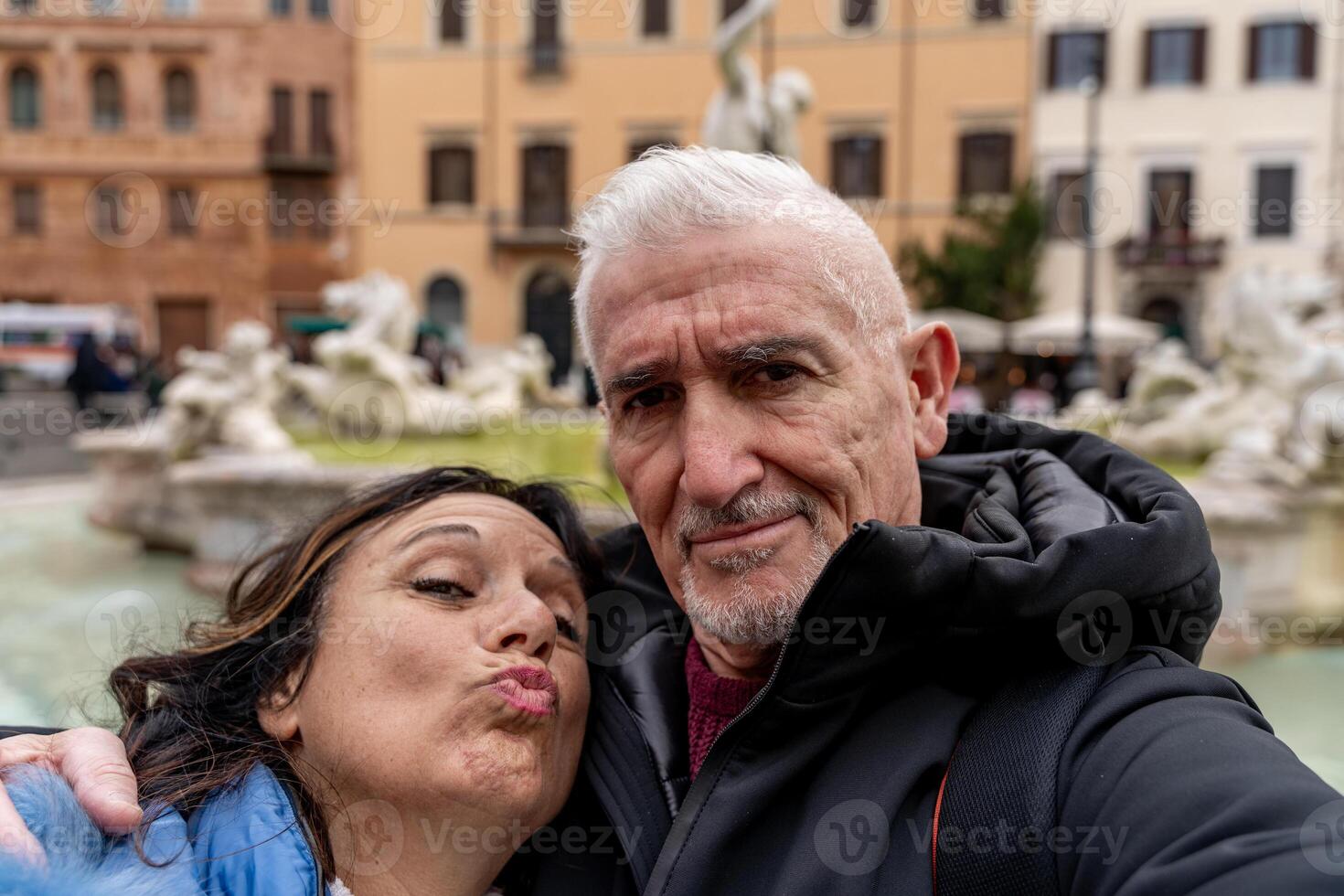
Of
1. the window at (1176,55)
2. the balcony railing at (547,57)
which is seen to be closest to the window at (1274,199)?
the window at (1176,55)

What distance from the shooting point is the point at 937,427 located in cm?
182

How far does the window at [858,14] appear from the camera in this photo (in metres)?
26.4

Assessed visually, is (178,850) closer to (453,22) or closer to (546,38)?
(546,38)

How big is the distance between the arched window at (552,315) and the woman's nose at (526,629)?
25.5m

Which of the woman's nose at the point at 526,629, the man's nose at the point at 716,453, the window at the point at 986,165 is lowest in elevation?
the woman's nose at the point at 526,629

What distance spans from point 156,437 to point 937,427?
8.38 meters

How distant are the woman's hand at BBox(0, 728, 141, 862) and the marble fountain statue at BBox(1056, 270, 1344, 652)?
4.76 m

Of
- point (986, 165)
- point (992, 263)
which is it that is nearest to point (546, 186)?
point (986, 165)

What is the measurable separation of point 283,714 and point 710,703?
0.65m

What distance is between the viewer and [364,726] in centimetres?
160

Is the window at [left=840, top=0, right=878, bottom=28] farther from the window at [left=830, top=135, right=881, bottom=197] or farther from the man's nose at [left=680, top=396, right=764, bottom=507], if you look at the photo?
the man's nose at [left=680, top=396, right=764, bottom=507]

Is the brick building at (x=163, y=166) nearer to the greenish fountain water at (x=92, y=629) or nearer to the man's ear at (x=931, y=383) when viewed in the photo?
the greenish fountain water at (x=92, y=629)

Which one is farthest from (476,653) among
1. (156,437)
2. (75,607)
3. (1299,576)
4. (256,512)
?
(156,437)

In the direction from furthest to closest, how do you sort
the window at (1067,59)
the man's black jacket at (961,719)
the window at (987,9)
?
the window at (987,9) < the window at (1067,59) < the man's black jacket at (961,719)
